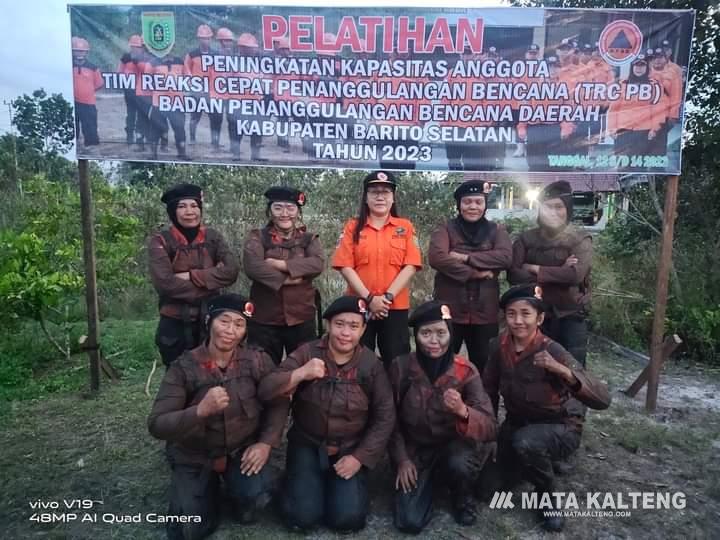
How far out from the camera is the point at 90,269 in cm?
470

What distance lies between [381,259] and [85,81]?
10.0 ft

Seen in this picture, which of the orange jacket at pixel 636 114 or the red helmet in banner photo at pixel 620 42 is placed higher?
the red helmet in banner photo at pixel 620 42

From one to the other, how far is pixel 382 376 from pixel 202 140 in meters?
2.67

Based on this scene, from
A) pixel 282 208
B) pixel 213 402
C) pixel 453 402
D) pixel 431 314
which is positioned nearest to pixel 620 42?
pixel 431 314

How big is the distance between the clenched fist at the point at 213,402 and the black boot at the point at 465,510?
152cm

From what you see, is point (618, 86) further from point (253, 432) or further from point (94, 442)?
point (94, 442)

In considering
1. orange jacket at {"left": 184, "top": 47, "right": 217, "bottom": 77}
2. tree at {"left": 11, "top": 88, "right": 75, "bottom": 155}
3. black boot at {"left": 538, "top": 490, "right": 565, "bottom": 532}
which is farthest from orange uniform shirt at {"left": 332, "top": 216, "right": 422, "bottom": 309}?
tree at {"left": 11, "top": 88, "right": 75, "bottom": 155}

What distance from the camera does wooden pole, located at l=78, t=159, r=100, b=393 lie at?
4.51 m

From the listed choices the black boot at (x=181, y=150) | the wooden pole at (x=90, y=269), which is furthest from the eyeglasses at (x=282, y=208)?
the wooden pole at (x=90, y=269)

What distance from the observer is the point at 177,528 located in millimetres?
2756

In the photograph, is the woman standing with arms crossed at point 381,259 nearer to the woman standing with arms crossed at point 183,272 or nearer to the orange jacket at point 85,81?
the woman standing with arms crossed at point 183,272

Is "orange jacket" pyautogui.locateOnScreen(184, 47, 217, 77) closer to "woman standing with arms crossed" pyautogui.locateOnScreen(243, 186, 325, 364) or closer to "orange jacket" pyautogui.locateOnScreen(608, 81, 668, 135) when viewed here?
"woman standing with arms crossed" pyautogui.locateOnScreen(243, 186, 325, 364)

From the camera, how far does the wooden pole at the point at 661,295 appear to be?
441cm

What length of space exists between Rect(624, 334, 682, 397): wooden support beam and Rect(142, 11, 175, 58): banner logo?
5.23 metres
